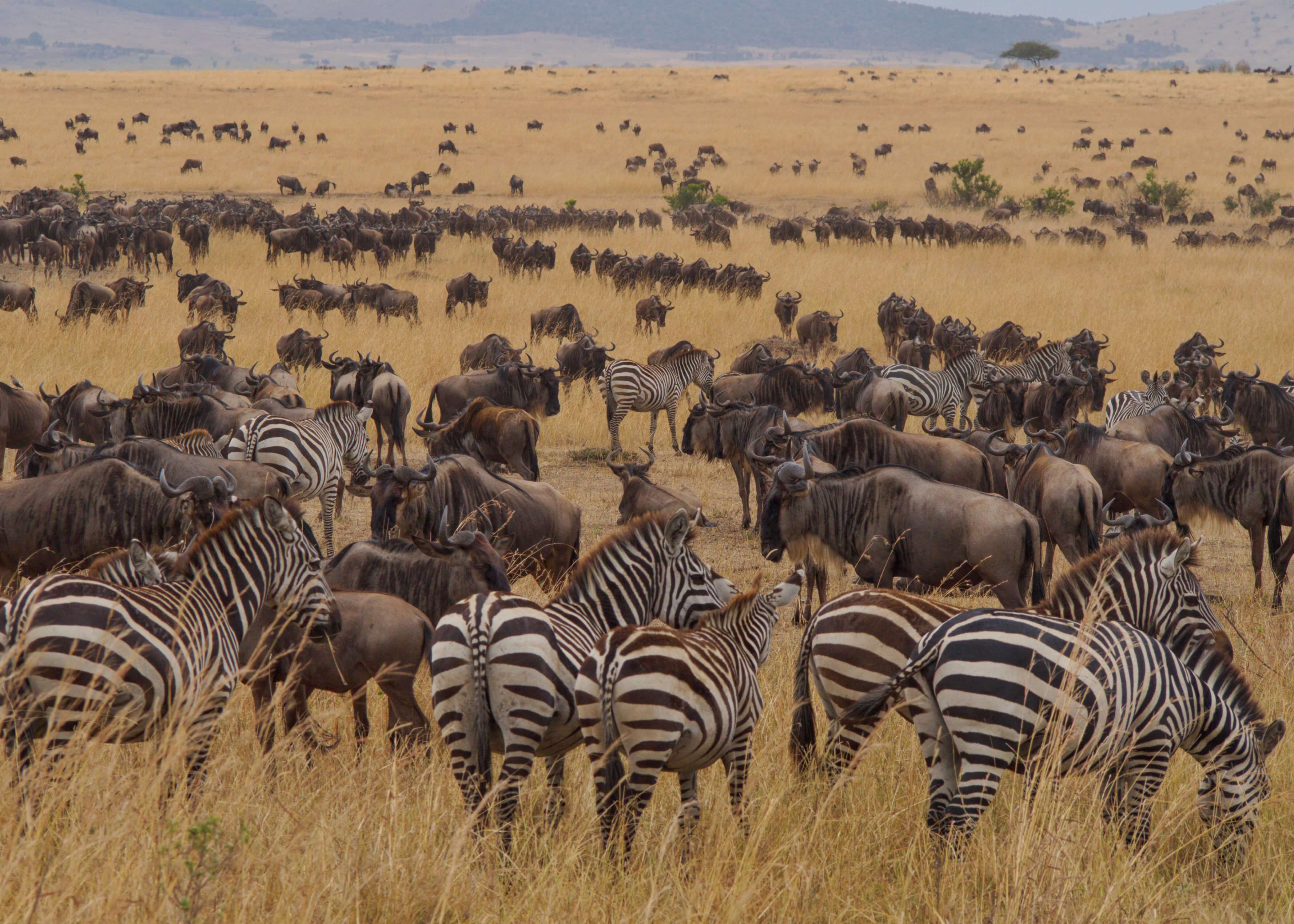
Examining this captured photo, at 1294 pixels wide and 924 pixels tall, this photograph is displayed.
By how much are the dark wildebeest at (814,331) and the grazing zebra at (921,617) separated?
13.3 metres

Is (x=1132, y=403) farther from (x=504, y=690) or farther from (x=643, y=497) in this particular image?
(x=504, y=690)

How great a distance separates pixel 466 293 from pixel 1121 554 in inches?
639

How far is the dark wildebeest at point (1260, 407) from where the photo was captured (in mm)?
11867

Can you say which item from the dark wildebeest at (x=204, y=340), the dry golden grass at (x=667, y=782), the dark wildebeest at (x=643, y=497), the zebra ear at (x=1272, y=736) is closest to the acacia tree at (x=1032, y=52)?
the dry golden grass at (x=667, y=782)

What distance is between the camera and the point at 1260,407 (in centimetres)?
1202

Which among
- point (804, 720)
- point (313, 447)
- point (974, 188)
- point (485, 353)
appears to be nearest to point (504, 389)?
point (485, 353)

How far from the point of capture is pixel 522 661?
12.6 ft

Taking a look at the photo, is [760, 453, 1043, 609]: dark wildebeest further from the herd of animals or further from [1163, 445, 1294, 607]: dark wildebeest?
[1163, 445, 1294, 607]: dark wildebeest

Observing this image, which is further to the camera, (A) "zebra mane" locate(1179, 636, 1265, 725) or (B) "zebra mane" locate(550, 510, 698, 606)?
(B) "zebra mane" locate(550, 510, 698, 606)

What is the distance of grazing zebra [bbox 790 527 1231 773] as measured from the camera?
441cm

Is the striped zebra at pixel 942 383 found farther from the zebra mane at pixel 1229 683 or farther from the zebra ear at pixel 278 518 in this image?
the zebra ear at pixel 278 518

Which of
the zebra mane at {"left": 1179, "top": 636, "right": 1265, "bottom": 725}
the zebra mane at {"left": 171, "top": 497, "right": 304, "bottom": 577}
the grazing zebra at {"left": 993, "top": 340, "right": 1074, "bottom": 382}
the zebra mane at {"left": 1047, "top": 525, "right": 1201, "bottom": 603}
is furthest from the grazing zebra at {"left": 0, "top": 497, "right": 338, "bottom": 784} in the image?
the grazing zebra at {"left": 993, "top": 340, "right": 1074, "bottom": 382}

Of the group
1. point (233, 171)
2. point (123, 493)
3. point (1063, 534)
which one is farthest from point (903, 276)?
point (233, 171)

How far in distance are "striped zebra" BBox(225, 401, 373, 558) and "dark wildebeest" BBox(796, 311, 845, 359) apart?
9534mm
